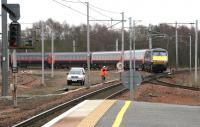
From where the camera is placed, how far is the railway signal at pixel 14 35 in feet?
76.5

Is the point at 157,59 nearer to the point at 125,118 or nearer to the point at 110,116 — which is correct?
the point at 110,116

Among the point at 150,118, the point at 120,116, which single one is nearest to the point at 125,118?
the point at 120,116

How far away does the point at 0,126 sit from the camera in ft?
57.7

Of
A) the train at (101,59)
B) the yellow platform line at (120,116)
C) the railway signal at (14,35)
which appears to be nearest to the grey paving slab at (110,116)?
the yellow platform line at (120,116)

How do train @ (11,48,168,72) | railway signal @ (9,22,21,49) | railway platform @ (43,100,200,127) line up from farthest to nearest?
train @ (11,48,168,72)
railway signal @ (9,22,21,49)
railway platform @ (43,100,200,127)

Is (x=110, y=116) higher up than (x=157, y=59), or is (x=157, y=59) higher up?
(x=157, y=59)

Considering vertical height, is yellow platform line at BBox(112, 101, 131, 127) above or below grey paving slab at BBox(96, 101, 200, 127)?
above

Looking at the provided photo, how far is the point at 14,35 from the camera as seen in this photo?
2342 cm

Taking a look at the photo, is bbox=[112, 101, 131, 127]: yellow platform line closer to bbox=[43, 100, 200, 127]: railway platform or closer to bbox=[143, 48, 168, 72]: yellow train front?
bbox=[43, 100, 200, 127]: railway platform

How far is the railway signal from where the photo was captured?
23312 millimetres

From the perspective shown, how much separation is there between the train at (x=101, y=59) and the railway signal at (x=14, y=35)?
2128 inches

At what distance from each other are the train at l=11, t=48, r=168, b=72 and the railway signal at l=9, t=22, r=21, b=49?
177 ft

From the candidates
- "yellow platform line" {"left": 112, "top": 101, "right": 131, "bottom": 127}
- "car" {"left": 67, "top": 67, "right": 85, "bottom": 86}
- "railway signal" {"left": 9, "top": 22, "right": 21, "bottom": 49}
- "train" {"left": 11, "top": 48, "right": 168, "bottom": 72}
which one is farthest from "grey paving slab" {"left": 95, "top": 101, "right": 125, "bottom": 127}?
"train" {"left": 11, "top": 48, "right": 168, "bottom": 72}

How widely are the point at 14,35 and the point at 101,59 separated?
8261 centimetres
